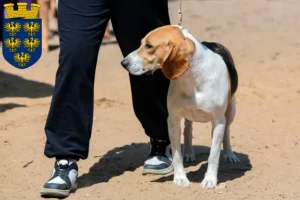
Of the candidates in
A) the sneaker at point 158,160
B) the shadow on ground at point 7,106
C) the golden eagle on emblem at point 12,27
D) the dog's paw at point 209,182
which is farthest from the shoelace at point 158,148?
the shadow on ground at point 7,106

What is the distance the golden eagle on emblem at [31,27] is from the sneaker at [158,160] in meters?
1.26

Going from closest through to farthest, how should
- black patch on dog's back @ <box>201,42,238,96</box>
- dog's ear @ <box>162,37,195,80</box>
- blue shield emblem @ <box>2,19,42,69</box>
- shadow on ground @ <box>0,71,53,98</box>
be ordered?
dog's ear @ <box>162,37,195,80</box>, black patch on dog's back @ <box>201,42,238,96</box>, blue shield emblem @ <box>2,19,42,69</box>, shadow on ground @ <box>0,71,53,98</box>

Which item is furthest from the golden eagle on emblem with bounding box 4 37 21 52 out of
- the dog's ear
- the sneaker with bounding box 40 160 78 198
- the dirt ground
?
the dog's ear

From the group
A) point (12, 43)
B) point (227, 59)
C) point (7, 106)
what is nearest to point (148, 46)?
point (227, 59)

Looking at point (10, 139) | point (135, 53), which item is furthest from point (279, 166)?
point (10, 139)

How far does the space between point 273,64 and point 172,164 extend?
3.77 metres

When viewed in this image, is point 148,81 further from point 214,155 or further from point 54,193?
point 54,193

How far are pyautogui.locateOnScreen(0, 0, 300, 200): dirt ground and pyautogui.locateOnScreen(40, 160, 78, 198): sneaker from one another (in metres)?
0.09

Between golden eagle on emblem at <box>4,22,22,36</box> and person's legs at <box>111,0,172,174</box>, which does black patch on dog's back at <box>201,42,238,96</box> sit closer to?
person's legs at <box>111,0,172,174</box>

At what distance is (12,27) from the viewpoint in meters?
5.21

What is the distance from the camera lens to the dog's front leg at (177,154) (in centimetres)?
451

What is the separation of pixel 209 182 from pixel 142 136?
1.40 metres

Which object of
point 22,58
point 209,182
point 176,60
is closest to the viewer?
point 176,60

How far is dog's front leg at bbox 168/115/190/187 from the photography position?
178 inches
